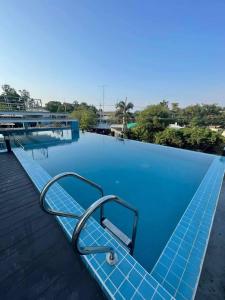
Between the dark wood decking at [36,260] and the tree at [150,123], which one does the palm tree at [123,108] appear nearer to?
the tree at [150,123]

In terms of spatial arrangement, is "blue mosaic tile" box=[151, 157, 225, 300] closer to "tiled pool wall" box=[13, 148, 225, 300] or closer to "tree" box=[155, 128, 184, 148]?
"tiled pool wall" box=[13, 148, 225, 300]

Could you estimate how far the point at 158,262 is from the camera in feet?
6.15

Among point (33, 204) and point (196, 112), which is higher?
point (196, 112)

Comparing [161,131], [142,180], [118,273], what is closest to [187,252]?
[118,273]

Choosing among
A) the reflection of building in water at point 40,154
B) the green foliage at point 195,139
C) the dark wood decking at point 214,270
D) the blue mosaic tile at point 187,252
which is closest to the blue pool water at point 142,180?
the reflection of building in water at point 40,154

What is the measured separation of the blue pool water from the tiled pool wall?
0.45 metres

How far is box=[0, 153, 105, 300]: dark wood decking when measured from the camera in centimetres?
123

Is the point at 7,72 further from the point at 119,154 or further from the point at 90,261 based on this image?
the point at 90,261

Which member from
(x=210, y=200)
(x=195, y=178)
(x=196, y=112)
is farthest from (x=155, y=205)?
(x=196, y=112)

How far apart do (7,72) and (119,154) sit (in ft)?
32.0

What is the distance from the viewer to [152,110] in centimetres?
1510

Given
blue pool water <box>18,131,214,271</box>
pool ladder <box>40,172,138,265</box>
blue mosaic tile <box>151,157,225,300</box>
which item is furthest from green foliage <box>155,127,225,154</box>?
pool ladder <box>40,172,138,265</box>

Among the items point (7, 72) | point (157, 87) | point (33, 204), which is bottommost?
point (33, 204)

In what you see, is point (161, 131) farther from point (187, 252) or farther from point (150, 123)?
point (187, 252)
